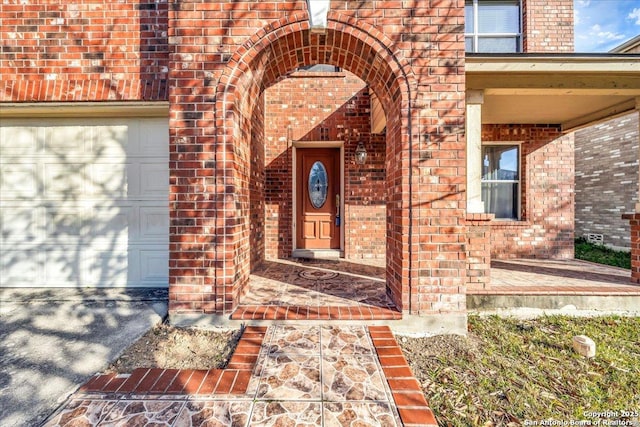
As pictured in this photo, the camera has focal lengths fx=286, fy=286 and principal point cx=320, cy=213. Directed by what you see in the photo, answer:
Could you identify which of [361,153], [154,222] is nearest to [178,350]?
[154,222]

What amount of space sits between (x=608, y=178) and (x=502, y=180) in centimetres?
419

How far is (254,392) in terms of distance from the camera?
187 centimetres

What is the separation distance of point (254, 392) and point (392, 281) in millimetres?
1757

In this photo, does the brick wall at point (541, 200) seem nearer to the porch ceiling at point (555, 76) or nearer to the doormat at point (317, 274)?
the porch ceiling at point (555, 76)

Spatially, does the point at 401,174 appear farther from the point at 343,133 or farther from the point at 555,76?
the point at 343,133

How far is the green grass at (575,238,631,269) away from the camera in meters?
5.43

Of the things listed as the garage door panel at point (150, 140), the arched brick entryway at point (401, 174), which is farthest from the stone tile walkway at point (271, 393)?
the garage door panel at point (150, 140)

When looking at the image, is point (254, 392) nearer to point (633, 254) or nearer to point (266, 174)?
point (266, 174)

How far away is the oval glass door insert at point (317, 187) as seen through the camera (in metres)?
5.76

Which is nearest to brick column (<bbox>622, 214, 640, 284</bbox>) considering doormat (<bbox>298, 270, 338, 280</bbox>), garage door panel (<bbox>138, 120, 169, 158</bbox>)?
doormat (<bbox>298, 270, 338, 280</bbox>)

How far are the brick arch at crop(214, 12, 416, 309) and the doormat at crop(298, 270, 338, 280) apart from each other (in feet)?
3.99

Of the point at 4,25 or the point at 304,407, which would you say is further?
the point at 4,25

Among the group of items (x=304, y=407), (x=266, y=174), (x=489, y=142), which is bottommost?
(x=304, y=407)

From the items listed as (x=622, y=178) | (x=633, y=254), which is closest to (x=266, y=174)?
(x=633, y=254)
